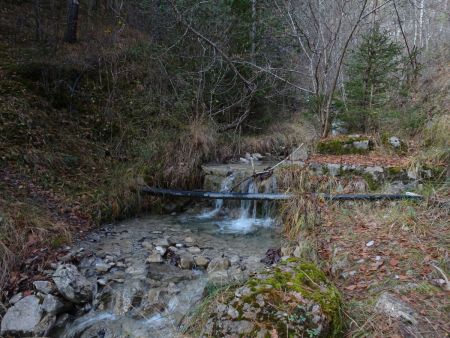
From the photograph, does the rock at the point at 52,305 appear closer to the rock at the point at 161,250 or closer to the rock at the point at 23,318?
the rock at the point at 23,318

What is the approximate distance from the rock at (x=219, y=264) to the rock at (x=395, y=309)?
80.0 inches

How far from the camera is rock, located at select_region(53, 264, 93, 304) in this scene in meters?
3.54

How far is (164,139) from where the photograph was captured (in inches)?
286

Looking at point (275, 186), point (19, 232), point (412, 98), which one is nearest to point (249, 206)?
point (275, 186)

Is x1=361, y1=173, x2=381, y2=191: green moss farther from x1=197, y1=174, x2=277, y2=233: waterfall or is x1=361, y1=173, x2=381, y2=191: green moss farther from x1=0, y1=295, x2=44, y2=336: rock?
x1=0, y1=295, x2=44, y2=336: rock

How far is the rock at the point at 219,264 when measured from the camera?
422cm

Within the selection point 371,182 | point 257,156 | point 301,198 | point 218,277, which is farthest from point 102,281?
point 257,156

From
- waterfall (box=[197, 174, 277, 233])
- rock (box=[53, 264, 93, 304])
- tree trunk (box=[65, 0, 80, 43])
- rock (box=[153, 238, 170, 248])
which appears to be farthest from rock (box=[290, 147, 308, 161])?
tree trunk (box=[65, 0, 80, 43])

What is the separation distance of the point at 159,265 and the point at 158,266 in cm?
3

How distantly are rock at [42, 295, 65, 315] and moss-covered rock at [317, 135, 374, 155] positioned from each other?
5.16 metres

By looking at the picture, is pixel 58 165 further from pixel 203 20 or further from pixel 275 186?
pixel 203 20

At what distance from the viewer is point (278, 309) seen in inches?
88.1

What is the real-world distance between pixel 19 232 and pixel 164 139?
3.53 meters

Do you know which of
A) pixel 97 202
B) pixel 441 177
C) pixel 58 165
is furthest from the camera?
pixel 58 165
